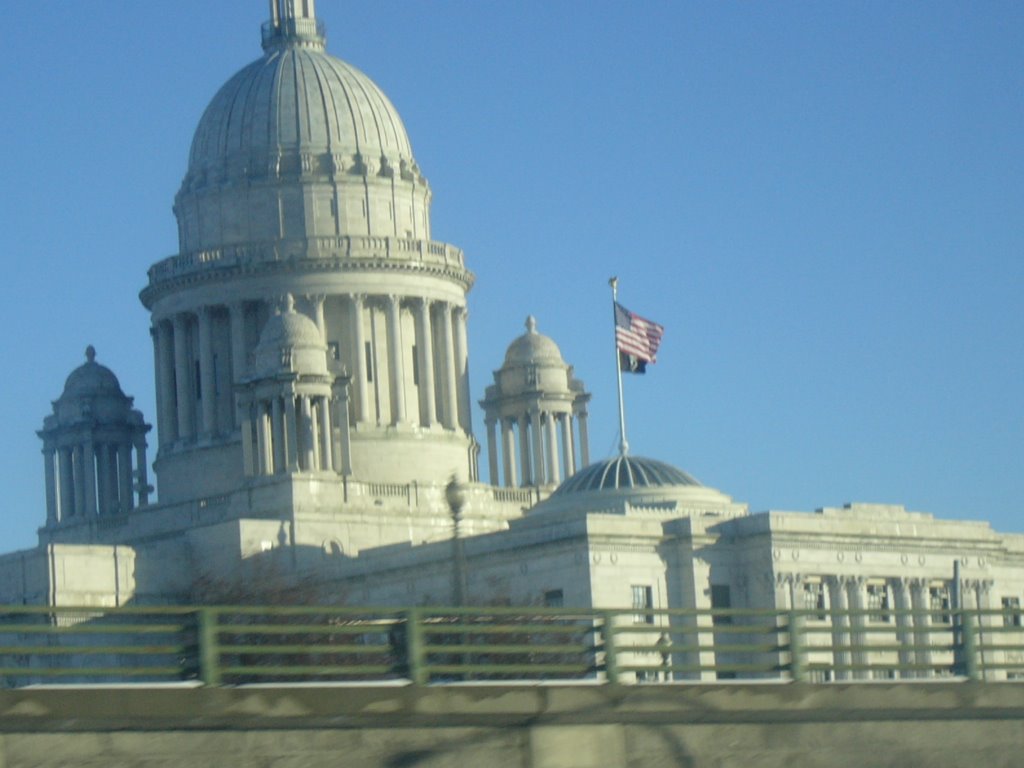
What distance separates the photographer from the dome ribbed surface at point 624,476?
12400cm

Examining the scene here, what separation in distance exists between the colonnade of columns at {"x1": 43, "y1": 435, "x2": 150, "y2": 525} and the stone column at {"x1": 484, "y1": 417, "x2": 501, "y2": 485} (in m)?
17.0

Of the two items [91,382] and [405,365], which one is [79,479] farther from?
[405,365]

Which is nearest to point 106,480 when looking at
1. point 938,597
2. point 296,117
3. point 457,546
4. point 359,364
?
point 359,364

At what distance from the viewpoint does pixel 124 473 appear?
143625 mm

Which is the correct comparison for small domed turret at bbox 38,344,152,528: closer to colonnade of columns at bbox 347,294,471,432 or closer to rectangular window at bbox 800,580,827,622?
colonnade of columns at bbox 347,294,471,432

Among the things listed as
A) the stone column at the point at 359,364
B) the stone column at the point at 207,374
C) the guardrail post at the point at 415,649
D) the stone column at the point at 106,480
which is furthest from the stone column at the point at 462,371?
the guardrail post at the point at 415,649

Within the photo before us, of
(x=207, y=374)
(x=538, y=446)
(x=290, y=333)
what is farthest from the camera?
(x=538, y=446)

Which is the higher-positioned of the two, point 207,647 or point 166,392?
point 166,392

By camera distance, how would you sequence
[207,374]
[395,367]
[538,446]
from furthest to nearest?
[538,446]
[207,374]
[395,367]

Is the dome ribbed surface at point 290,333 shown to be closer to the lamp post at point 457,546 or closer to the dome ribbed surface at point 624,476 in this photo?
the dome ribbed surface at point 624,476

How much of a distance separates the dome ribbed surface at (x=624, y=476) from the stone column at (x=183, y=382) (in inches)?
883


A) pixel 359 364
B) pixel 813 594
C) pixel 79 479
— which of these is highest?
pixel 359 364

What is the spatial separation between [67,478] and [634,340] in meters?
32.3

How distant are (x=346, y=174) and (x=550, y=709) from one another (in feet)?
326
